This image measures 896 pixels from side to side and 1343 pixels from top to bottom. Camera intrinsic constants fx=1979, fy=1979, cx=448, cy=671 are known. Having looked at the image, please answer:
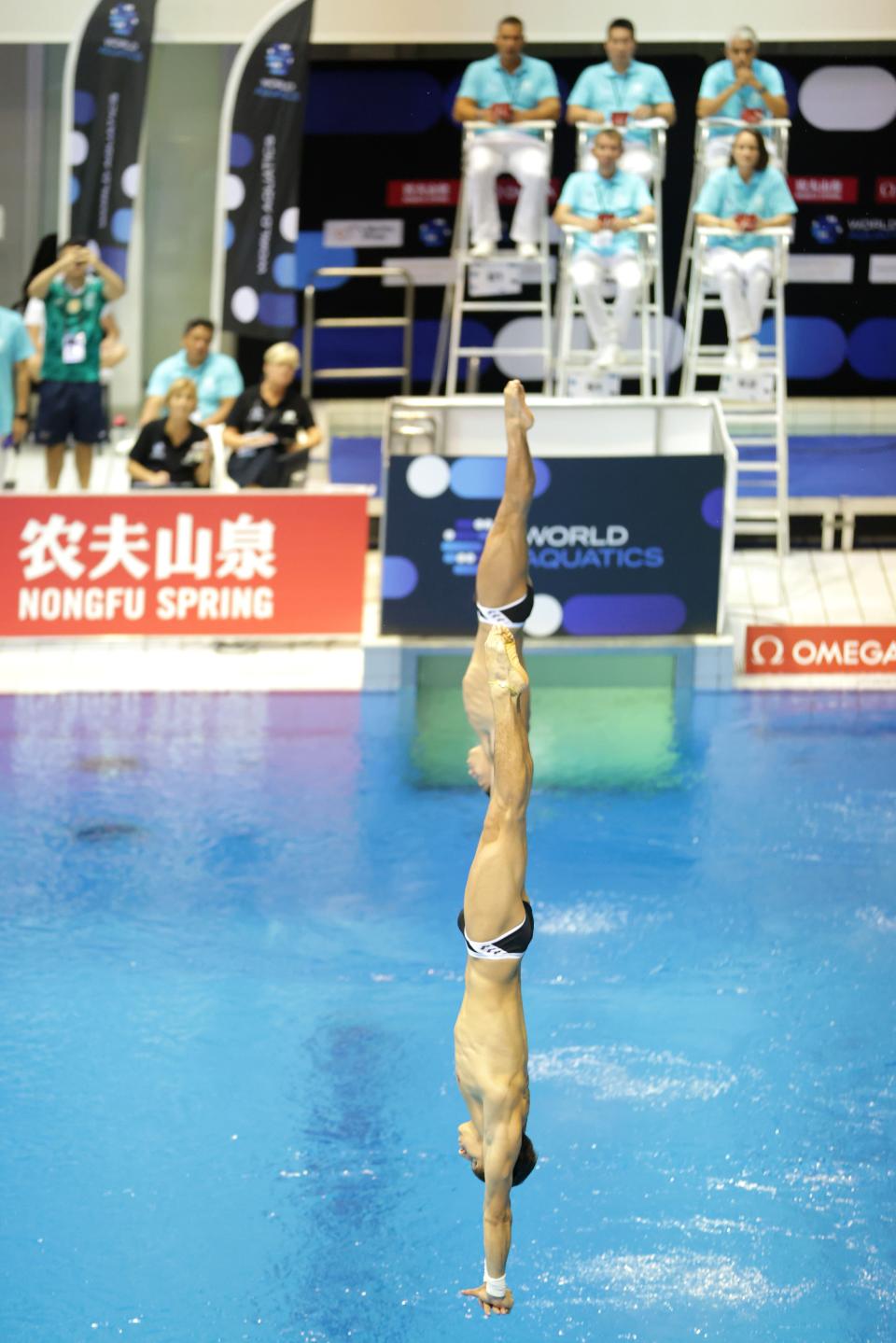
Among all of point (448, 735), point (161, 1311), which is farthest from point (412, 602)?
point (161, 1311)

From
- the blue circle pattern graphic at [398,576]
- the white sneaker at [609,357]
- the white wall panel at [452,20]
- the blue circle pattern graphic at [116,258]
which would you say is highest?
the white wall panel at [452,20]

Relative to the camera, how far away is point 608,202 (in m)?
14.3

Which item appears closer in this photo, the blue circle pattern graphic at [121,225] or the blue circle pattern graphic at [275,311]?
the blue circle pattern graphic at [275,311]

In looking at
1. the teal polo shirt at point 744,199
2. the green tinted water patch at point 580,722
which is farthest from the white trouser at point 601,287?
the green tinted water patch at point 580,722

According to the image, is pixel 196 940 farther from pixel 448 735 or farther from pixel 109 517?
pixel 109 517

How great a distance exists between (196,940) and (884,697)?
18.4ft

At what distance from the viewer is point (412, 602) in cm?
1273

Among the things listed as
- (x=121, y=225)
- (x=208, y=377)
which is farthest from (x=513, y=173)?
(x=121, y=225)

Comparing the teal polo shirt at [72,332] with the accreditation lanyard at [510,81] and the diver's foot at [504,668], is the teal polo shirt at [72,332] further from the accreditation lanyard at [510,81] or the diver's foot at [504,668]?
the diver's foot at [504,668]

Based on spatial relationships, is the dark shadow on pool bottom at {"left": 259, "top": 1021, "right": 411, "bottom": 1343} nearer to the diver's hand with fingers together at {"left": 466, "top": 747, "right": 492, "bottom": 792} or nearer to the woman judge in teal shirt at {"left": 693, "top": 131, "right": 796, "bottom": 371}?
the diver's hand with fingers together at {"left": 466, "top": 747, "right": 492, "bottom": 792}

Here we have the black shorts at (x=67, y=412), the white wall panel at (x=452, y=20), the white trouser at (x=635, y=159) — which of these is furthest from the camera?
the white wall panel at (x=452, y=20)

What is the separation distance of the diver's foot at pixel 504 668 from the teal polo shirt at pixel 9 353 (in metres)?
9.49

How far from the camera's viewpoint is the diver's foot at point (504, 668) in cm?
465

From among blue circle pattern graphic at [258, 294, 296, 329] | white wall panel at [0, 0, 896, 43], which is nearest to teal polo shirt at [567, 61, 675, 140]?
white wall panel at [0, 0, 896, 43]
